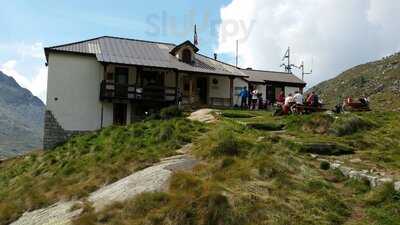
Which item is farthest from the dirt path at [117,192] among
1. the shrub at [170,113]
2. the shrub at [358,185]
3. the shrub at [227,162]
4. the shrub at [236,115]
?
the shrub at [170,113]

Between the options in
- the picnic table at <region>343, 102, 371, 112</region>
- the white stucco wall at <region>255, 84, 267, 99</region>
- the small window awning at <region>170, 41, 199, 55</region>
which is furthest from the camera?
the white stucco wall at <region>255, 84, 267, 99</region>

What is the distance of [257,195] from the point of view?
11.4 meters

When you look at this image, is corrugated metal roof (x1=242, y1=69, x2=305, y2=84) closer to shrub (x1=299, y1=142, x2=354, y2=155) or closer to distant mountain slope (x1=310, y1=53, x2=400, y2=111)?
distant mountain slope (x1=310, y1=53, x2=400, y2=111)

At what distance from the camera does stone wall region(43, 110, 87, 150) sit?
3130 cm

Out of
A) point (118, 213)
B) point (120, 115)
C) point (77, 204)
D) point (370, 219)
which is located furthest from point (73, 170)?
point (120, 115)

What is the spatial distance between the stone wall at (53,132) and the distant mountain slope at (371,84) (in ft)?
116

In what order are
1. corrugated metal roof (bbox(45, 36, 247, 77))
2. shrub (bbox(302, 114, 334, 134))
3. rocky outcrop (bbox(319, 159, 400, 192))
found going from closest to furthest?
rocky outcrop (bbox(319, 159, 400, 192)), shrub (bbox(302, 114, 334, 134)), corrugated metal roof (bbox(45, 36, 247, 77))

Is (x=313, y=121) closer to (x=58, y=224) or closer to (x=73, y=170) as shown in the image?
(x=73, y=170)

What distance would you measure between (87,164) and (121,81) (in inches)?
625

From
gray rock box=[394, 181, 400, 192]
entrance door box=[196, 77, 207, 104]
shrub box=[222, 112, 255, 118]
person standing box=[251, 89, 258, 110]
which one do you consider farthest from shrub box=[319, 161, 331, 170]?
entrance door box=[196, 77, 207, 104]

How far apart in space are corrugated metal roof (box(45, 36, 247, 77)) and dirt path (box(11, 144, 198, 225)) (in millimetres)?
18280

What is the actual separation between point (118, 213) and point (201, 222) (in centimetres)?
225

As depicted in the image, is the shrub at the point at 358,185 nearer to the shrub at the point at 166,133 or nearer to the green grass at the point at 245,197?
the green grass at the point at 245,197

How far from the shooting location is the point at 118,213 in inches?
450
